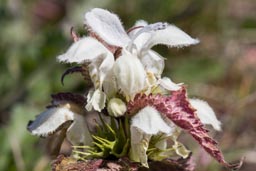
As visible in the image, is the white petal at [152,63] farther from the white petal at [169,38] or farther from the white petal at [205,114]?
the white petal at [205,114]

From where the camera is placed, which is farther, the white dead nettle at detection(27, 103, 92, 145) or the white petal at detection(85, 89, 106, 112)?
the white dead nettle at detection(27, 103, 92, 145)

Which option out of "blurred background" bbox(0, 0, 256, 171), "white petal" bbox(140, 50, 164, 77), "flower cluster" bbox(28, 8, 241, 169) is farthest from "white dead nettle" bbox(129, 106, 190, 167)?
"blurred background" bbox(0, 0, 256, 171)

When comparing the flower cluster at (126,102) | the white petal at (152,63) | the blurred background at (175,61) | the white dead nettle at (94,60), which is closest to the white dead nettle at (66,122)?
the flower cluster at (126,102)

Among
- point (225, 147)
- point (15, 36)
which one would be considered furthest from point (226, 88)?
point (15, 36)

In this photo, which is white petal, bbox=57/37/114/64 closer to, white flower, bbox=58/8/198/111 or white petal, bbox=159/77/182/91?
white flower, bbox=58/8/198/111

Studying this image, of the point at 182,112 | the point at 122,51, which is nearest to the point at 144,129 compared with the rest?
the point at 182,112

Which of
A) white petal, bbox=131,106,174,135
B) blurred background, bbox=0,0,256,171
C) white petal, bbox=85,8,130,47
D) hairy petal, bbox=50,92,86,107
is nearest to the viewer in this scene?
white petal, bbox=131,106,174,135

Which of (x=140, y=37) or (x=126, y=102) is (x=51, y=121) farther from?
(x=140, y=37)

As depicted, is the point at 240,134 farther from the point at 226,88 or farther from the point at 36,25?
the point at 36,25

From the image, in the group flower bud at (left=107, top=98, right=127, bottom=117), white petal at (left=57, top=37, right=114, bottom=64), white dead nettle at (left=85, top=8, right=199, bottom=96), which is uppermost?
white dead nettle at (left=85, top=8, right=199, bottom=96)
